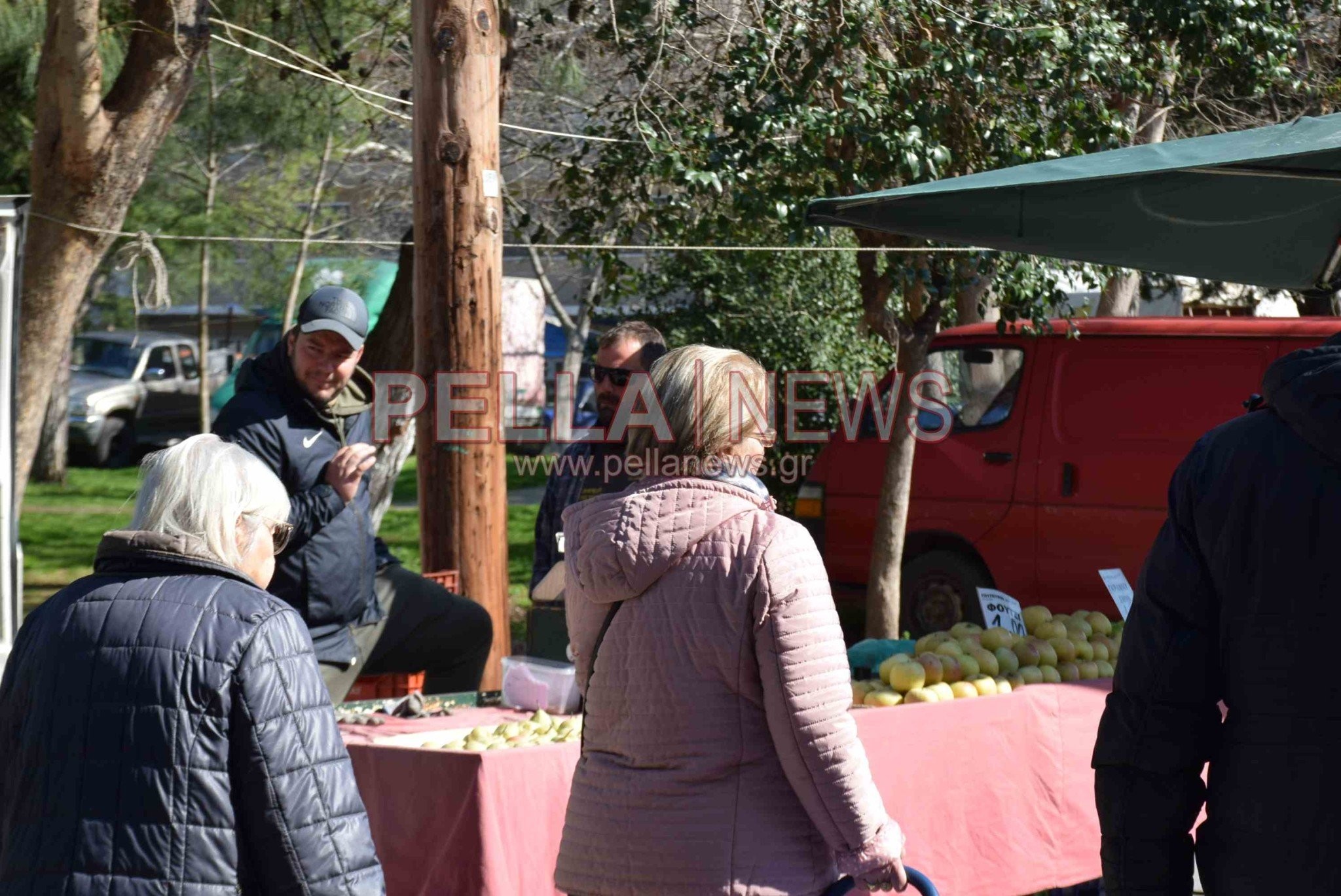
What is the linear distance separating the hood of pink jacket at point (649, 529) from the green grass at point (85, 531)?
6520mm

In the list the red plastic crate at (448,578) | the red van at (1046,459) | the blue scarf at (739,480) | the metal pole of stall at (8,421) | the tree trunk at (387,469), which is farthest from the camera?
the tree trunk at (387,469)

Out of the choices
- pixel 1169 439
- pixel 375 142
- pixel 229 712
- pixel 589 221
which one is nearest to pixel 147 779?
pixel 229 712

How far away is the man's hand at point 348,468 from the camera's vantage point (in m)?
3.79

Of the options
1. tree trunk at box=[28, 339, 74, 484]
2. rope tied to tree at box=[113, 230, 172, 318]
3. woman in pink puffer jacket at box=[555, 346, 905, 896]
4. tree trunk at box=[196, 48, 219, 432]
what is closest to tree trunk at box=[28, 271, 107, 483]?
tree trunk at box=[28, 339, 74, 484]

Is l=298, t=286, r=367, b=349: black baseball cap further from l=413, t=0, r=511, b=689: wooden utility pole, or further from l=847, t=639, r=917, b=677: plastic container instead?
l=847, t=639, r=917, b=677: plastic container

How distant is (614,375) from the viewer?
4.36 metres

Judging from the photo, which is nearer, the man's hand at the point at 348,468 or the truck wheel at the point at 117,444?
the man's hand at the point at 348,468

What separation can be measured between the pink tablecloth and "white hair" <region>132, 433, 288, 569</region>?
120 cm

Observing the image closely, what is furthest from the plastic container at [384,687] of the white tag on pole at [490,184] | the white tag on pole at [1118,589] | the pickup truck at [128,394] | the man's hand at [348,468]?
the pickup truck at [128,394]

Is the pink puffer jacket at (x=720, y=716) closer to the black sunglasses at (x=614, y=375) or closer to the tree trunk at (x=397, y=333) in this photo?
the black sunglasses at (x=614, y=375)

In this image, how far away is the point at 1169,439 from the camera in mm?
7352

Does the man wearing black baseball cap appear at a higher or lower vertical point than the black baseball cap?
lower

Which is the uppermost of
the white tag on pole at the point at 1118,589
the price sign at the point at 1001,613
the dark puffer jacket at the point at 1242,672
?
the dark puffer jacket at the point at 1242,672

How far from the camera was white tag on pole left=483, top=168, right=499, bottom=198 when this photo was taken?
530 cm
